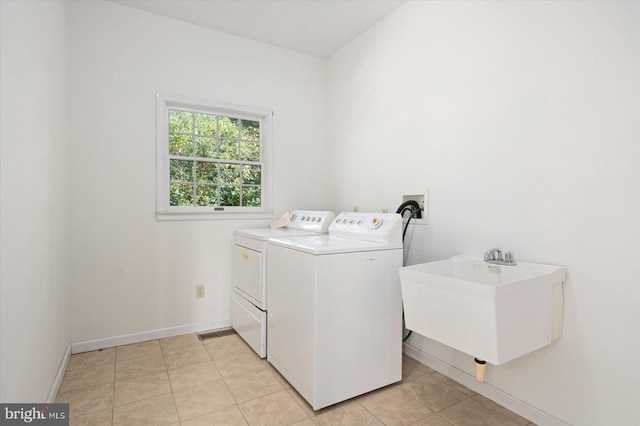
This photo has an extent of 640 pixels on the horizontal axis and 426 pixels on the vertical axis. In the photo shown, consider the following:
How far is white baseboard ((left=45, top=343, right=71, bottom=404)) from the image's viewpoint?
176cm

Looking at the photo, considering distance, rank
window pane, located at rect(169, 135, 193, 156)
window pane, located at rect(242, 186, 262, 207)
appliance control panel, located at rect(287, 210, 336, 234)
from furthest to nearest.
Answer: window pane, located at rect(242, 186, 262, 207) → window pane, located at rect(169, 135, 193, 156) → appliance control panel, located at rect(287, 210, 336, 234)

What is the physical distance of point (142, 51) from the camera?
261 cm

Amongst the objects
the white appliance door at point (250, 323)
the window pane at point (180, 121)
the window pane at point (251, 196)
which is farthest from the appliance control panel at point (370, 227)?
the window pane at point (180, 121)

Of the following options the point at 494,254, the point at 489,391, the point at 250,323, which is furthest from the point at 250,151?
the point at 489,391

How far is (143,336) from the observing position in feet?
8.64

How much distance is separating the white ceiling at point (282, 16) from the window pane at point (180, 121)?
77 centimetres

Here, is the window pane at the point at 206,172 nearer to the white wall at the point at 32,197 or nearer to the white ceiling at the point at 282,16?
the white wall at the point at 32,197

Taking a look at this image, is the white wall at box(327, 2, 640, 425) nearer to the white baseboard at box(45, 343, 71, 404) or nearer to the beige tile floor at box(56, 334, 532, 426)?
the beige tile floor at box(56, 334, 532, 426)

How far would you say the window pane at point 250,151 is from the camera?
3154mm

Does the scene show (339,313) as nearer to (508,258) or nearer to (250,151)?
(508,258)

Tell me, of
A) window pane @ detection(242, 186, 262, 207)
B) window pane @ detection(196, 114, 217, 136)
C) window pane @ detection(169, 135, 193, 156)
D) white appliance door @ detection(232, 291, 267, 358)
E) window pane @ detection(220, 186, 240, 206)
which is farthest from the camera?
window pane @ detection(242, 186, 262, 207)

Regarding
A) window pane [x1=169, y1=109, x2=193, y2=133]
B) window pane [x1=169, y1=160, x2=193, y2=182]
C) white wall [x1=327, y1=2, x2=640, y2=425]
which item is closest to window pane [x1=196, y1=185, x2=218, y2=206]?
window pane [x1=169, y1=160, x2=193, y2=182]

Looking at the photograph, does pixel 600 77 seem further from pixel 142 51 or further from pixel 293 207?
pixel 142 51

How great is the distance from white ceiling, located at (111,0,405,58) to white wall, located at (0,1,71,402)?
0.84 meters
